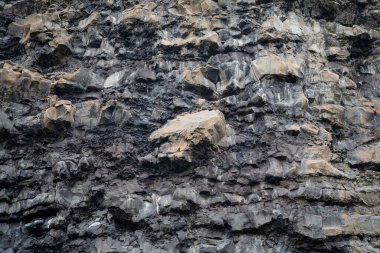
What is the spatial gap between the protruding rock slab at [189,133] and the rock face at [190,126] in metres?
0.03

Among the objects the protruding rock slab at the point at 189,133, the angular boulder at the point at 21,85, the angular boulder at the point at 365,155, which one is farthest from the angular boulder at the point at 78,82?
the angular boulder at the point at 365,155

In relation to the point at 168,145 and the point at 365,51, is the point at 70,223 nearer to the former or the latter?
the point at 168,145

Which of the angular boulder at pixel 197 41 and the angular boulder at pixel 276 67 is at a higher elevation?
the angular boulder at pixel 197 41

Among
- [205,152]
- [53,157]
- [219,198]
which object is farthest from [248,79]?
[53,157]

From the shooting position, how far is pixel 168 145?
933cm

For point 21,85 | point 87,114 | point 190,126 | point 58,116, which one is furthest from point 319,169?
point 21,85

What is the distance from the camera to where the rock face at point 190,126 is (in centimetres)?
858

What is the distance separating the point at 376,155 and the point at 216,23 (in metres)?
5.42

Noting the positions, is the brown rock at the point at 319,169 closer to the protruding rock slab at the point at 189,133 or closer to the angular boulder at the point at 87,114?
the protruding rock slab at the point at 189,133

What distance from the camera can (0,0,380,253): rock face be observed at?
8578 mm

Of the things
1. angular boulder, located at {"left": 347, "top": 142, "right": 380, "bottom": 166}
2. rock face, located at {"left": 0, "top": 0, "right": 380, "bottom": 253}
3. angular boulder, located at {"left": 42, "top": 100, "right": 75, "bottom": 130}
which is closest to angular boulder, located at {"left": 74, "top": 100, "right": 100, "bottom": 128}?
rock face, located at {"left": 0, "top": 0, "right": 380, "bottom": 253}

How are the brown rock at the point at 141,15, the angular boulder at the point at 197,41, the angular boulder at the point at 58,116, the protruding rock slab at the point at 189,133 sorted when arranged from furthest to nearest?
the brown rock at the point at 141,15, the angular boulder at the point at 197,41, the angular boulder at the point at 58,116, the protruding rock slab at the point at 189,133

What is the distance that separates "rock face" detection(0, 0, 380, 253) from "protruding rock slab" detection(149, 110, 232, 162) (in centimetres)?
3

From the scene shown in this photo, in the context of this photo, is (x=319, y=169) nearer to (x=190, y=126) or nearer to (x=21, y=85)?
(x=190, y=126)
